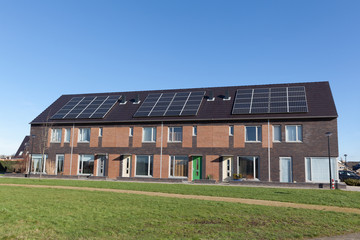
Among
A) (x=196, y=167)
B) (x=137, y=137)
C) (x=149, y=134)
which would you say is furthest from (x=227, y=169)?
(x=137, y=137)

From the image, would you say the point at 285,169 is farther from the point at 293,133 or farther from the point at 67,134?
the point at 67,134

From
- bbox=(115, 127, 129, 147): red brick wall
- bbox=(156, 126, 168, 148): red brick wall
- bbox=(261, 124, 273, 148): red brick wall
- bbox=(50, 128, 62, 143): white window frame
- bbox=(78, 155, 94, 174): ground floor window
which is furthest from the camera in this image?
bbox=(50, 128, 62, 143): white window frame

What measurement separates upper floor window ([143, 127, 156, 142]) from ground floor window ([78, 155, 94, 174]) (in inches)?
242

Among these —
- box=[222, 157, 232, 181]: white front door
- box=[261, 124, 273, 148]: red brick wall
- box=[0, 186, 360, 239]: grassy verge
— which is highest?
box=[261, 124, 273, 148]: red brick wall

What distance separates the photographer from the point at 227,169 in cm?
2892

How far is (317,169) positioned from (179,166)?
1211 cm

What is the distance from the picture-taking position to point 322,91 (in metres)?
30.1

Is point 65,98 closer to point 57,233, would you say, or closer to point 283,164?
point 283,164

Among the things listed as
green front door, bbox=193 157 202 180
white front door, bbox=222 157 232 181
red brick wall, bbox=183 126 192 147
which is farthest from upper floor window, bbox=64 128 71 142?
white front door, bbox=222 157 232 181

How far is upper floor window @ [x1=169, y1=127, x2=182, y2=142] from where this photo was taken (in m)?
30.6

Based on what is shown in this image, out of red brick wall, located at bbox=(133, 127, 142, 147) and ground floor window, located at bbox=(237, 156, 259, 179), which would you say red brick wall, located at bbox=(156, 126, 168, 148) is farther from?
ground floor window, located at bbox=(237, 156, 259, 179)

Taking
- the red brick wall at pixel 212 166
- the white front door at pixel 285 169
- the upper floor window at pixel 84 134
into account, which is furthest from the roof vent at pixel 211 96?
the upper floor window at pixel 84 134

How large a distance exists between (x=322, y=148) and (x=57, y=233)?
23.9m

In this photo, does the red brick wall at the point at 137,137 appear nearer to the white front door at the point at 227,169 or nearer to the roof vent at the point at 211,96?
the roof vent at the point at 211,96
